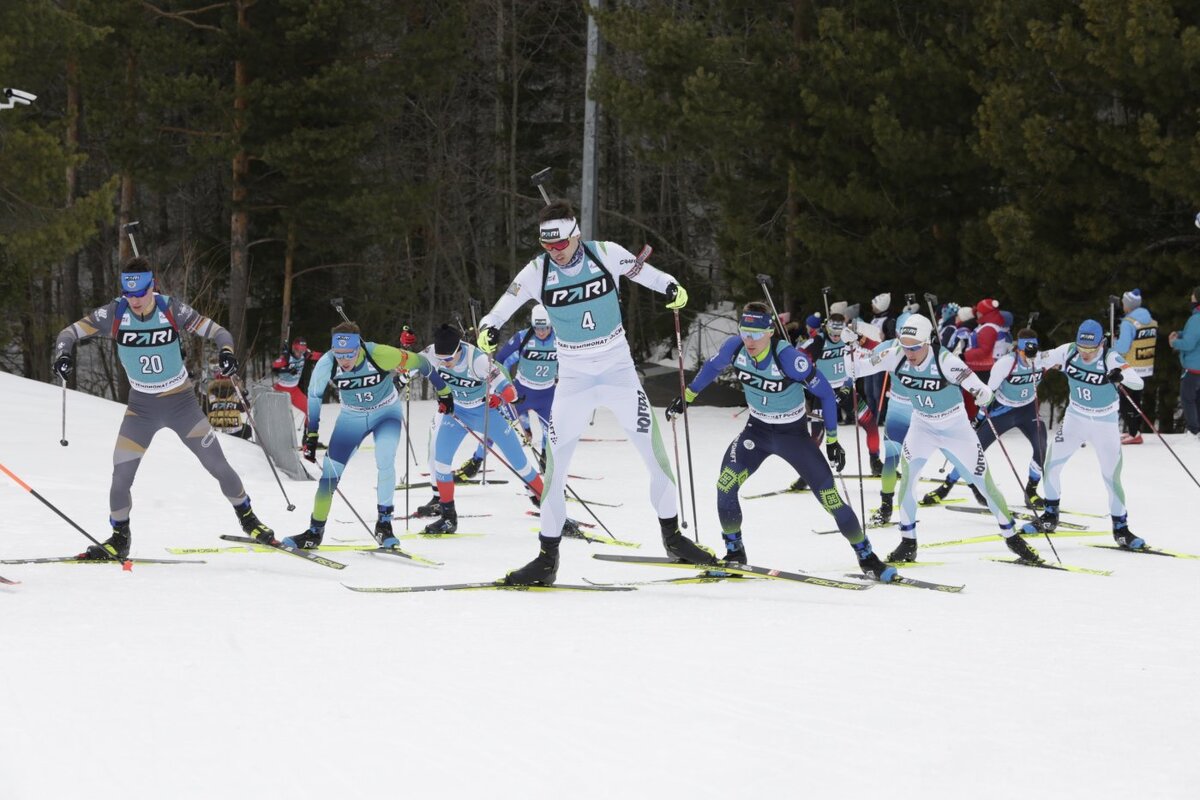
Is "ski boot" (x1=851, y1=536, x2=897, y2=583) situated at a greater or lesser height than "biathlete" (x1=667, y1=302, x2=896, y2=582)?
lesser

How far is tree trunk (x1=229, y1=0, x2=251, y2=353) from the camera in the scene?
915 inches

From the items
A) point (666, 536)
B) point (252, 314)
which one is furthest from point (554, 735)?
point (252, 314)

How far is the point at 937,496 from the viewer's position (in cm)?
1288

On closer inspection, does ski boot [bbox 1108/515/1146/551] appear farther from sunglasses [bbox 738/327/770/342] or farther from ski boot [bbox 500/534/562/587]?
ski boot [bbox 500/534/562/587]

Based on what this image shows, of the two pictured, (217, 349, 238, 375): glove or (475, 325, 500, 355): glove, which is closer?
(475, 325, 500, 355): glove

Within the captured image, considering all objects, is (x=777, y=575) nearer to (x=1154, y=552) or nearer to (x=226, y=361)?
(x=1154, y=552)

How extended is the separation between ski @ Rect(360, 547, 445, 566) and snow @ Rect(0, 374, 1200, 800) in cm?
15

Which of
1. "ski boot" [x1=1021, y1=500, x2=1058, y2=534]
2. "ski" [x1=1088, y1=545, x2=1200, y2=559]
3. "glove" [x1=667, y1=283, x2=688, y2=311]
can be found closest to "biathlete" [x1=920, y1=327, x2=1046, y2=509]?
"ski boot" [x1=1021, y1=500, x2=1058, y2=534]

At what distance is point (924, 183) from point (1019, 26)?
3.08m

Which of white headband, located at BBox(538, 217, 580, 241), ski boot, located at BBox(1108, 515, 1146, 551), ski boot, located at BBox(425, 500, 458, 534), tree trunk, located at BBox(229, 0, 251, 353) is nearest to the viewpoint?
white headband, located at BBox(538, 217, 580, 241)

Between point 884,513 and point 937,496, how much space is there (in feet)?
4.63

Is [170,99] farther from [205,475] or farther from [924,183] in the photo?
[924,183]

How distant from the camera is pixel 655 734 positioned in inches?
192

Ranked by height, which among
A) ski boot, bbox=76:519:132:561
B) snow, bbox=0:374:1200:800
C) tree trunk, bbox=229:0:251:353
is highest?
tree trunk, bbox=229:0:251:353
